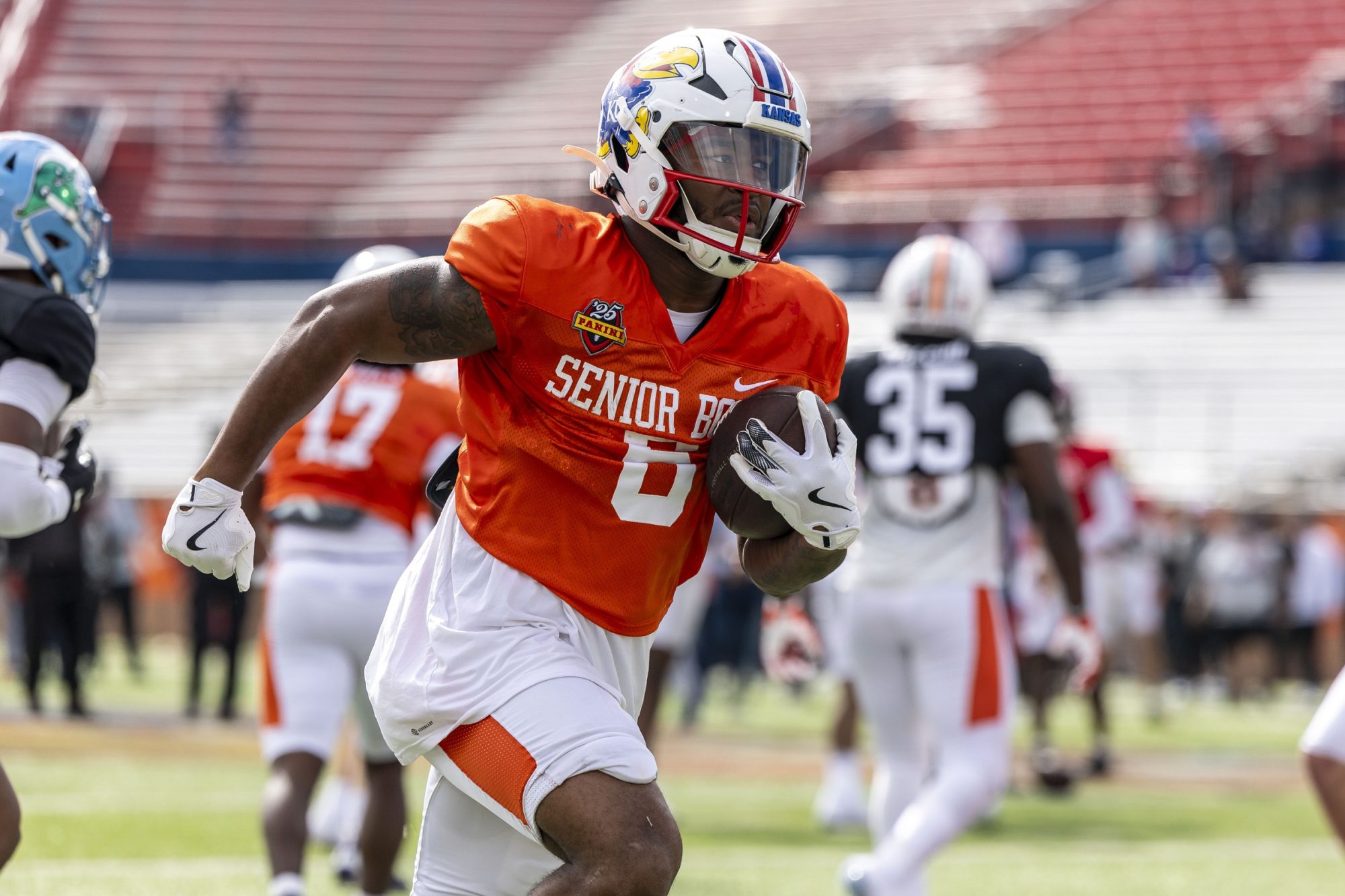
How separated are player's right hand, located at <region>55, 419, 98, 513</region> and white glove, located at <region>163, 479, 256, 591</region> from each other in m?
0.95

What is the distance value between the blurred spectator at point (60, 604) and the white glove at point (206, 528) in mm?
9834

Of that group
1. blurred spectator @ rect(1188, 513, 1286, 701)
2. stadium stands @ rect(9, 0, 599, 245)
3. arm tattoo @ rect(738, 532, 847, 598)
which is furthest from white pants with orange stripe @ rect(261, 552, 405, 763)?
stadium stands @ rect(9, 0, 599, 245)

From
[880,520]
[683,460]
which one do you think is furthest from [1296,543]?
[683,460]

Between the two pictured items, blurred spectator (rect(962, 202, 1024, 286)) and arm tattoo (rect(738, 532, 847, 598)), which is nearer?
arm tattoo (rect(738, 532, 847, 598))

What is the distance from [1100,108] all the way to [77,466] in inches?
988

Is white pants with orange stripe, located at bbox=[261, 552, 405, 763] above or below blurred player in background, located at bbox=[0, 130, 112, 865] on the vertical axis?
below

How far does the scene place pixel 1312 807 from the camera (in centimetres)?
985

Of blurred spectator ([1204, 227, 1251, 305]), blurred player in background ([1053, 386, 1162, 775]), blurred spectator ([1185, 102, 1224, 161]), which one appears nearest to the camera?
blurred player in background ([1053, 386, 1162, 775])

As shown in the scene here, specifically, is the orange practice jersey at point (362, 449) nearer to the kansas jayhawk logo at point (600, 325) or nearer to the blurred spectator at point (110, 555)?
the kansas jayhawk logo at point (600, 325)

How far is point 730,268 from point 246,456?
3.24 feet

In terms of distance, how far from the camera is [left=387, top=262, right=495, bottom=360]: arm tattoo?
3.43 metres

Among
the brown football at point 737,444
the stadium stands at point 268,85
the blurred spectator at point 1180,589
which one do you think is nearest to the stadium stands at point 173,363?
Result: the stadium stands at point 268,85

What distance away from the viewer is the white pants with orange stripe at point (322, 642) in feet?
18.9

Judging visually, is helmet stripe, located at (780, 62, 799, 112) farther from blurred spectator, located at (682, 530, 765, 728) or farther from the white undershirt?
blurred spectator, located at (682, 530, 765, 728)
